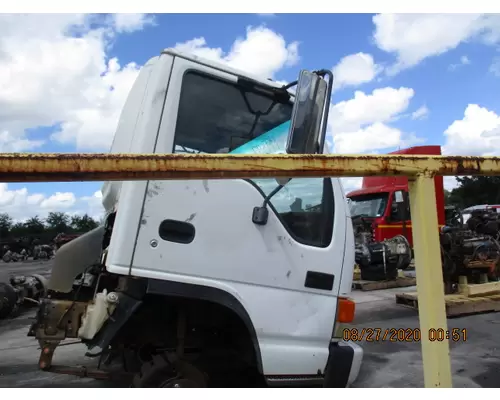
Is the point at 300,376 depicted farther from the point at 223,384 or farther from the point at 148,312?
the point at 148,312

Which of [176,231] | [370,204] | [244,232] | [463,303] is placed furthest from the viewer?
[370,204]

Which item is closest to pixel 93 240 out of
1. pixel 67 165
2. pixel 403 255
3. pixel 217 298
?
pixel 217 298

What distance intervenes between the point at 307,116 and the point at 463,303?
530 cm

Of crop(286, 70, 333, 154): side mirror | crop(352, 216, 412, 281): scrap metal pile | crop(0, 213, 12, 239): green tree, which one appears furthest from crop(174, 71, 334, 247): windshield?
crop(0, 213, 12, 239): green tree

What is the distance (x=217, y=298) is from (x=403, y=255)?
6.09 metres

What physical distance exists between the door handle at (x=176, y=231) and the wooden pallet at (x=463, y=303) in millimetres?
4722

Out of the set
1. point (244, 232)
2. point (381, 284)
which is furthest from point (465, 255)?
point (244, 232)

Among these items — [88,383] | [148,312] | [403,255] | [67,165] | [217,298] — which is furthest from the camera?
[403,255]

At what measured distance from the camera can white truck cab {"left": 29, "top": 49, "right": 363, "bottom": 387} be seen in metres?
2.29

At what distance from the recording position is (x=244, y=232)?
245 centimetres

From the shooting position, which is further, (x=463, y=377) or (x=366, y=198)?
(x=366, y=198)

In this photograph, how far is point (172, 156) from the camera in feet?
4.21

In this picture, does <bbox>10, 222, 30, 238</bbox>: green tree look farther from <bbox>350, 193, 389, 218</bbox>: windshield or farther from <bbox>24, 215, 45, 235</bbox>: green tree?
<bbox>350, 193, 389, 218</bbox>: windshield

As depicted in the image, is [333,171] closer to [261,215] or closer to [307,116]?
[307,116]
